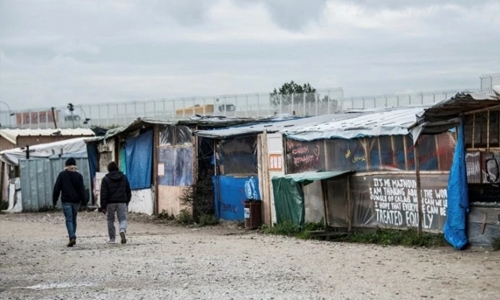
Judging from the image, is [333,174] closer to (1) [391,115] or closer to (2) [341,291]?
(1) [391,115]

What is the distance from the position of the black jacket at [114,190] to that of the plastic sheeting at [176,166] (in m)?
7.53

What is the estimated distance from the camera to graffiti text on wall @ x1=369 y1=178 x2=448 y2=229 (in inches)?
725

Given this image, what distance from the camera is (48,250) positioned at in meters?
19.8

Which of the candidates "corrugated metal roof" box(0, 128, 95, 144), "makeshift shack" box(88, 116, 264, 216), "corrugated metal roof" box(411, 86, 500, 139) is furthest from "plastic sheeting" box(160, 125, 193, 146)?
"corrugated metal roof" box(0, 128, 95, 144)

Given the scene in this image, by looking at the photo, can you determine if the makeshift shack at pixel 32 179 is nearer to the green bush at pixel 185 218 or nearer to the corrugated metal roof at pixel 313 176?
the green bush at pixel 185 218

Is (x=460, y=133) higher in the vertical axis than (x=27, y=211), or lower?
higher

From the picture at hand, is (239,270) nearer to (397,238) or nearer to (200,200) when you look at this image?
(397,238)

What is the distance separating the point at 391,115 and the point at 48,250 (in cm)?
845

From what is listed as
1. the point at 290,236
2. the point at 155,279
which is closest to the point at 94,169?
the point at 290,236

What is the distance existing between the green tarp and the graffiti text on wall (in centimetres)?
145

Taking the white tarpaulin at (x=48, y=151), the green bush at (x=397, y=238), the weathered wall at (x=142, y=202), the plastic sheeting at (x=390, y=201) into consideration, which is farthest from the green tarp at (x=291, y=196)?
the white tarpaulin at (x=48, y=151)

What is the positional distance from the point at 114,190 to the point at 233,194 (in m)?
6.22

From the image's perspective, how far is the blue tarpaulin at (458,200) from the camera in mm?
17266

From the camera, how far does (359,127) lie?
2103cm
